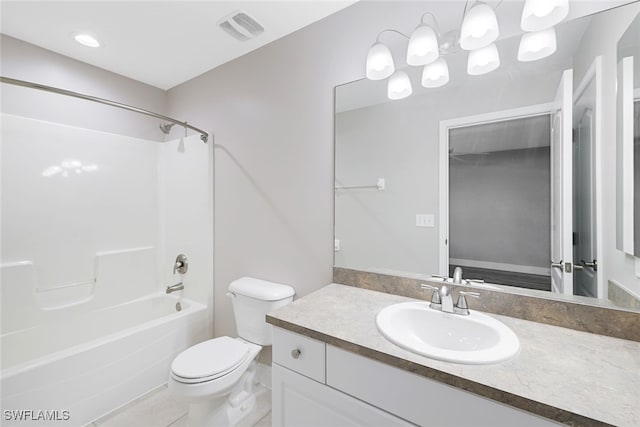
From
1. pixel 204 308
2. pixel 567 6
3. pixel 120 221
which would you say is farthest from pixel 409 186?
pixel 120 221

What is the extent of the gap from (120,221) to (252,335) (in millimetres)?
1579

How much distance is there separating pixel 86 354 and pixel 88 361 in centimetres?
4

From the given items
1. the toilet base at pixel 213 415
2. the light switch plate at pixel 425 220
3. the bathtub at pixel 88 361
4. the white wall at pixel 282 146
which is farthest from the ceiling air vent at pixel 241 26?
the toilet base at pixel 213 415

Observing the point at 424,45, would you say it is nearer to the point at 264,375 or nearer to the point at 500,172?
the point at 500,172

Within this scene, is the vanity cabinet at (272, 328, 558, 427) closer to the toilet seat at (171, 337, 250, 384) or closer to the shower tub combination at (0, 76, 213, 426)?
the toilet seat at (171, 337, 250, 384)

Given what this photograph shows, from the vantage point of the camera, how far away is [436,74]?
4.31 feet

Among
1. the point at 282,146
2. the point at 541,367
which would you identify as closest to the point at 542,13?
the point at 541,367

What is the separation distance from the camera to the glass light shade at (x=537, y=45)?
42.2 inches

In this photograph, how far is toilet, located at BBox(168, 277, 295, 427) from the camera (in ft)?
4.57

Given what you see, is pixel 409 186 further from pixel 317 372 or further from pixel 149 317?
pixel 149 317

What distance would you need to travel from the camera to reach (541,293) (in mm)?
1097

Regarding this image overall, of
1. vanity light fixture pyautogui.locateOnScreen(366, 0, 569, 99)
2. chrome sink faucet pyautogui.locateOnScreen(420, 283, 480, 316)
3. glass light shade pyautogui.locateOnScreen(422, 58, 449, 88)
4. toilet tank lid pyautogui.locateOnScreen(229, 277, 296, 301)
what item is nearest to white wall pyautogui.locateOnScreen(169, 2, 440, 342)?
toilet tank lid pyautogui.locateOnScreen(229, 277, 296, 301)

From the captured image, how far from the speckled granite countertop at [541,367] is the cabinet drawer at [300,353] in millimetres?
39

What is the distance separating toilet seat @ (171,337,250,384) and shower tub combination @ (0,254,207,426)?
46cm
